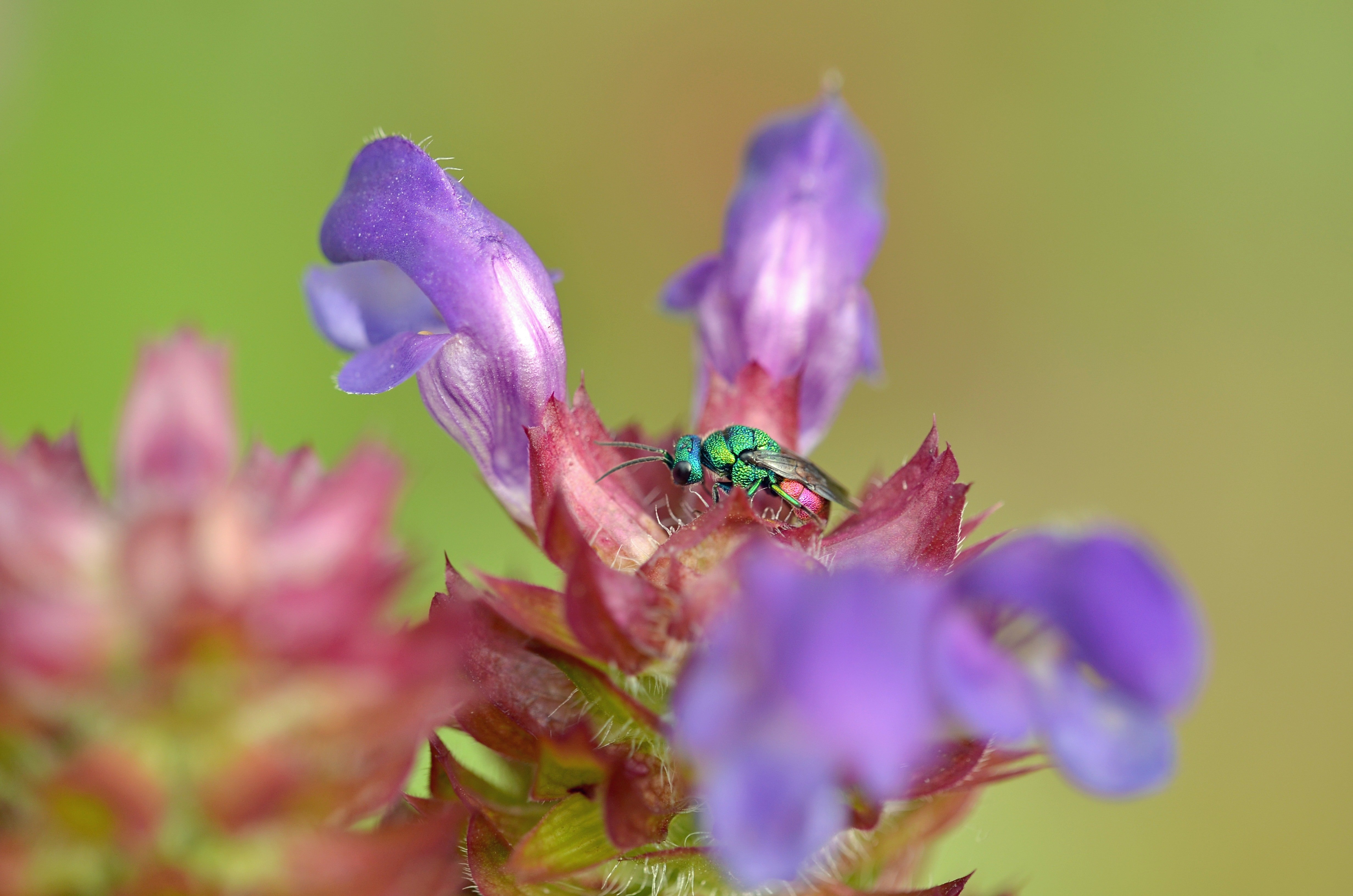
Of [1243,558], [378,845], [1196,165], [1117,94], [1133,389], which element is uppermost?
[1117,94]

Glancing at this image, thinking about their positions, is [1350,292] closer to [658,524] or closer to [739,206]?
[739,206]

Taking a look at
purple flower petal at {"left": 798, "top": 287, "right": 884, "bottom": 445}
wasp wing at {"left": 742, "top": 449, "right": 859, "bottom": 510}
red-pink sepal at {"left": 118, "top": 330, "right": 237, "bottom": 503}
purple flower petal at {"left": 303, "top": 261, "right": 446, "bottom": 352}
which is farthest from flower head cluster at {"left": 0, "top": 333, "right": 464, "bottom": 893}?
purple flower petal at {"left": 798, "top": 287, "right": 884, "bottom": 445}

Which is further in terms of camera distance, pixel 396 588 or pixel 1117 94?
pixel 1117 94

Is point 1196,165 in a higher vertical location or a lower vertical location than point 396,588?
higher

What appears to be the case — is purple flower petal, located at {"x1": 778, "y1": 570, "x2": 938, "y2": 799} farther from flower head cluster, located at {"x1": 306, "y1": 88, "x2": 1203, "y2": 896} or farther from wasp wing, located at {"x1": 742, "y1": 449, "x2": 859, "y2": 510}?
wasp wing, located at {"x1": 742, "y1": 449, "x2": 859, "y2": 510}

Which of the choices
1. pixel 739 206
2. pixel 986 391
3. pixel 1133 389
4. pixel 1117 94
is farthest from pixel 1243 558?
pixel 739 206

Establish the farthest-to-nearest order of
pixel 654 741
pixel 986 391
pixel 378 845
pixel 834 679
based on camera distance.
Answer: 1. pixel 986 391
2. pixel 654 741
3. pixel 378 845
4. pixel 834 679

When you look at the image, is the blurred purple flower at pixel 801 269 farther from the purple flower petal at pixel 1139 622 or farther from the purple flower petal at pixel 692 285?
the purple flower petal at pixel 1139 622
